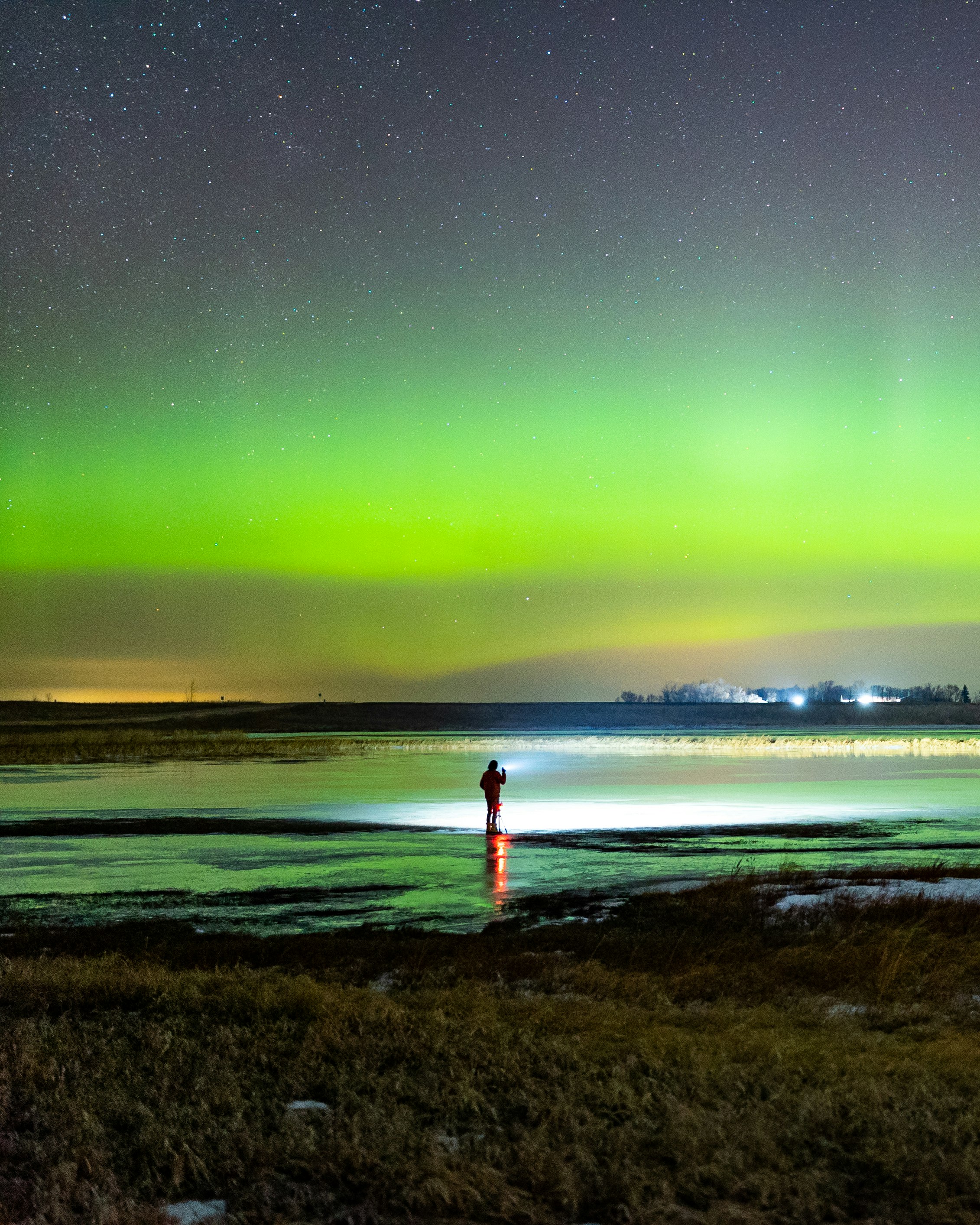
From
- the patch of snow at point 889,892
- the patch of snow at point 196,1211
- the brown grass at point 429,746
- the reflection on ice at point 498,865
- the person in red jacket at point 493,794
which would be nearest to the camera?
the patch of snow at point 196,1211

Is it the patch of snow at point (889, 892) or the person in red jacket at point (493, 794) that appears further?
the person in red jacket at point (493, 794)

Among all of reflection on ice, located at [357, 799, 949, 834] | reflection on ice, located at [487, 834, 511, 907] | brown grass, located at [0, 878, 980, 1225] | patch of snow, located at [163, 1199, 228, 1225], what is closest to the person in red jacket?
reflection on ice, located at [487, 834, 511, 907]

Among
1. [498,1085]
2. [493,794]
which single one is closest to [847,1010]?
[498,1085]

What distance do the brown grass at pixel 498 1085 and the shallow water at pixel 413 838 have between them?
502 centimetres

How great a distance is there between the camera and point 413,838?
28.6 metres

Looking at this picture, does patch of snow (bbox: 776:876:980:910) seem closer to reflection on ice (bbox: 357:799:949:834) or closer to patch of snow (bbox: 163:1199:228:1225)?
reflection on ice (bbox: 357:799:949:834)

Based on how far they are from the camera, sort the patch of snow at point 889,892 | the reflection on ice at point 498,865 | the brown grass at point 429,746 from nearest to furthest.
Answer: the patch of snow at point 889,892 < the reflection on ice at point 498,865 < the brown grass at point 429,746

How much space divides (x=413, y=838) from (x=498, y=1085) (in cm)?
2029

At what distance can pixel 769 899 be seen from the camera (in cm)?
1886

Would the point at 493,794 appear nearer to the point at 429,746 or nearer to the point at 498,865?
the point at 498,865

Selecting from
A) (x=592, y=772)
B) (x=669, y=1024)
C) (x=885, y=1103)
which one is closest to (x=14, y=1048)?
(x=669, y=1024)

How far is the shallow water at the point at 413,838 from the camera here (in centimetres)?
1966

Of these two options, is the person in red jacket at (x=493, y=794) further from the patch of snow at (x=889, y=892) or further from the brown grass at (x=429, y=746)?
the brown grass at (x=429, y=746)

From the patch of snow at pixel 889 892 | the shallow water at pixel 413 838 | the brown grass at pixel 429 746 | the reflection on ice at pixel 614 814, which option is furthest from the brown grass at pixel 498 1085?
the brown grass at pixel 429 746
